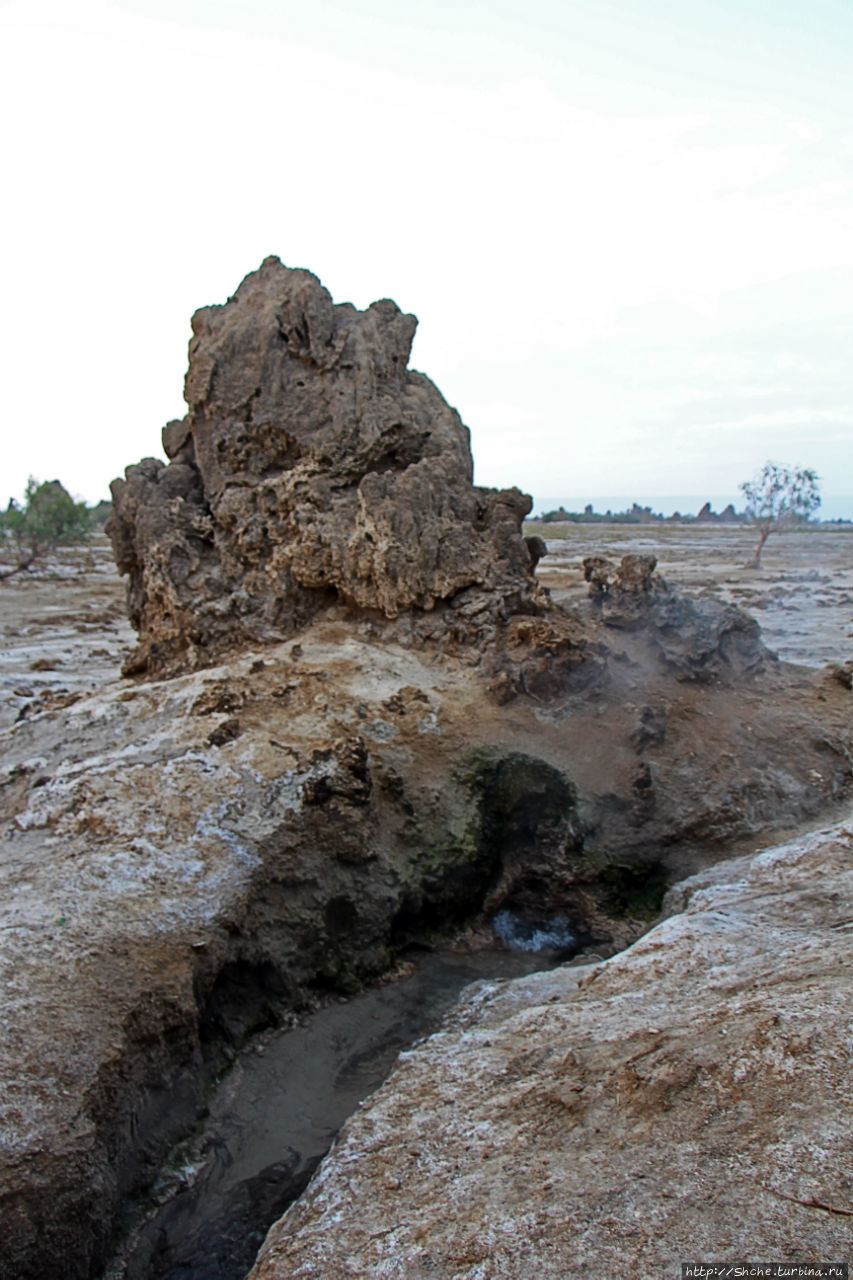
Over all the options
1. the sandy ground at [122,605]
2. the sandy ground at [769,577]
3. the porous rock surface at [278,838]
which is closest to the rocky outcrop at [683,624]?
the porous rock surface at [278,838]

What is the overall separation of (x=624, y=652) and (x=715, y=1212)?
4734 millimetres

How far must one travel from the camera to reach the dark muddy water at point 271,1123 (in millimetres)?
3035

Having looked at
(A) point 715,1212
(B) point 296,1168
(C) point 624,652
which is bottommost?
(B) point 296,1168

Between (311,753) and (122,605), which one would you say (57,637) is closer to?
(122,605)

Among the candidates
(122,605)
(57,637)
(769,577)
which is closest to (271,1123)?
(57,637)

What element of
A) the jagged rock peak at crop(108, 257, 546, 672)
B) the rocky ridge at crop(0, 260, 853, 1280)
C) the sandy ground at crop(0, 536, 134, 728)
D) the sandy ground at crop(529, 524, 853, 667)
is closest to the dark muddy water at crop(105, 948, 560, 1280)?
the rocky ridge at crop(0, 260, 853, 1280)

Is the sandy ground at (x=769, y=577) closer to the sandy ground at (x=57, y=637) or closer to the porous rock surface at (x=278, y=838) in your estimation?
the porous rock surface at (x=278, y=838)

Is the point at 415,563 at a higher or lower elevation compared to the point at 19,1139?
higher

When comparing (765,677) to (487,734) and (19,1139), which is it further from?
(19,1139)

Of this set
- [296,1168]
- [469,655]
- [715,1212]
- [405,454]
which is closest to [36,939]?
[296,1168]

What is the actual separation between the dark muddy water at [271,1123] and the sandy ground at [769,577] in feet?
13.3

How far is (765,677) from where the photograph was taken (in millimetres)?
6844

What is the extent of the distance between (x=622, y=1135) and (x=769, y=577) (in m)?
21.4

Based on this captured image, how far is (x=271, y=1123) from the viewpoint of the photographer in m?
3.59
